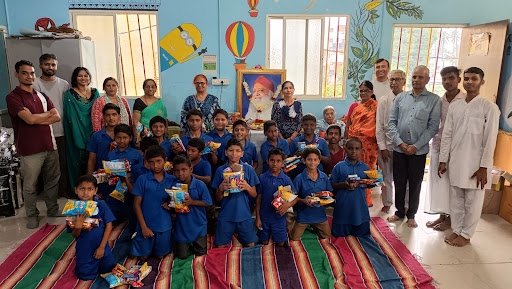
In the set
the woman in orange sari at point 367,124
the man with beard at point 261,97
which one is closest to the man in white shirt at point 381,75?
the woman in orange sari at point 367,124

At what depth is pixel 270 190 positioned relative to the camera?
11.6 feet

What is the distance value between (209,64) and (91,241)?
4.07 meters

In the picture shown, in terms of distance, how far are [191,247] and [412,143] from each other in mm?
2580

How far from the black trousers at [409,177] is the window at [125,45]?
431 cm

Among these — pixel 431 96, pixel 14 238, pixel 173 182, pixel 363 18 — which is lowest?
pixel 14 238

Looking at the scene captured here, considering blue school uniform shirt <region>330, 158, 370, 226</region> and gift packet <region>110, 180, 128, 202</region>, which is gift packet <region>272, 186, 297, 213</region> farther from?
gift packet <region>110, 180, 128, 202</region>


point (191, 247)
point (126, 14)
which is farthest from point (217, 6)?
point (191, 247)

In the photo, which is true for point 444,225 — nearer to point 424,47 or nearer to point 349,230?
point 349,230

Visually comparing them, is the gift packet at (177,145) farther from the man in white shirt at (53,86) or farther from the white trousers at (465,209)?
the white trousers at (465,209)

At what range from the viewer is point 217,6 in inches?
243

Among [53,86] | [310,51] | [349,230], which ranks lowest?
[349,230]

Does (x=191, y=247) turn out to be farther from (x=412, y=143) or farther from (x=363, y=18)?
(x=363, y=18)

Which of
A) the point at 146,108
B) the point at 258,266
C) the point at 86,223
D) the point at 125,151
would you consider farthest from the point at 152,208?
the point at 146,108

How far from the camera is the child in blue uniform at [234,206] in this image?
3445 mm
